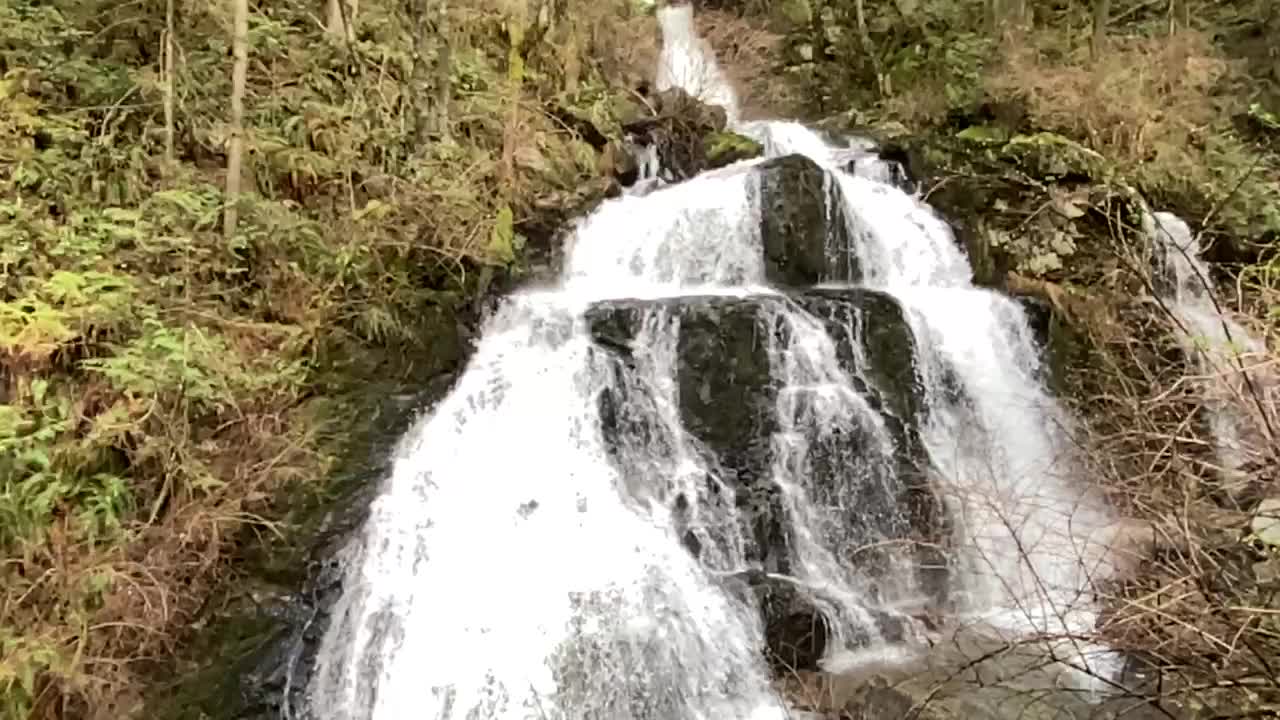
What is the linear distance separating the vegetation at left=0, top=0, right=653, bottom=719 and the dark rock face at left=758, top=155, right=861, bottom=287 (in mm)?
2221

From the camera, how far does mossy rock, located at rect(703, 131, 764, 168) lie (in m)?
13.8

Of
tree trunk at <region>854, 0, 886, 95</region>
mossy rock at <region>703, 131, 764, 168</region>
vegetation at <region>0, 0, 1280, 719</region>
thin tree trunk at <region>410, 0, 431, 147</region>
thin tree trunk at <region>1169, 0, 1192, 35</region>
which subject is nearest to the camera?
vegetation at <region>0, 0, 1280, 719</region>

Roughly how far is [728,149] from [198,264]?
311 inches

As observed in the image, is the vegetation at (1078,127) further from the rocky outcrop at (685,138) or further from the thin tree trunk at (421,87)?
the thin tree trunk at (421,87)

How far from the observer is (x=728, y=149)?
14.0 meters

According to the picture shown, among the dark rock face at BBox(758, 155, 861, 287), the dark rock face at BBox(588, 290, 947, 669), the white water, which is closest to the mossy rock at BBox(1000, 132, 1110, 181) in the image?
the dark rock face at BBox(758, 155, 861, 287)

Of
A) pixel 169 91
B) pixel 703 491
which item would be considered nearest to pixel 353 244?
pixel 169 91

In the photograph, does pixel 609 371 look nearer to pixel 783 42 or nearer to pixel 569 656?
pixel 569 656

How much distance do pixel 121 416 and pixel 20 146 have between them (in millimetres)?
2866

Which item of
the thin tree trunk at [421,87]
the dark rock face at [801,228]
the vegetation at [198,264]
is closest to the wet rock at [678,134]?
the vegetation at [198,264]

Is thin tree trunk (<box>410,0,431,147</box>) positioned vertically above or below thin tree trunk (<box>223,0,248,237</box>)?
above

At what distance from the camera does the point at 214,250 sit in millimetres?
8211

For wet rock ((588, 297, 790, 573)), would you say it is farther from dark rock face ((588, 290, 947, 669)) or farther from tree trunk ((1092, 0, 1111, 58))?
tree trunk ((1092, 0, 1111, 58))

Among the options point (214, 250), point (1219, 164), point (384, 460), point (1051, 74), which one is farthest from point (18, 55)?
point (1219, 164)
